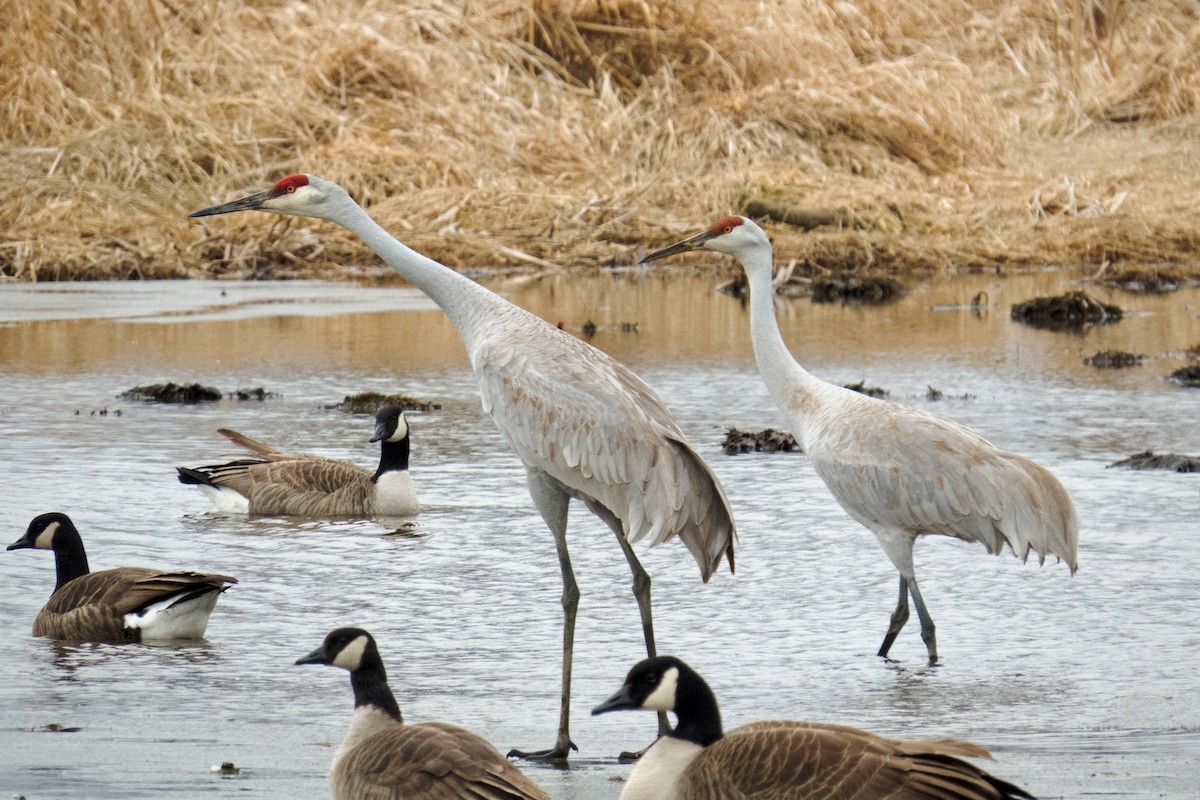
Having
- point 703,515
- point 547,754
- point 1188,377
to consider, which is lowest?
point 547,754

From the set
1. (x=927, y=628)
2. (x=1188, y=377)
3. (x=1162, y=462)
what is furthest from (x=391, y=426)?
(x=1188, y=377)

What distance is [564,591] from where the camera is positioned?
6.13m

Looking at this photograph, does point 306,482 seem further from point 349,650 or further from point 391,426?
point 349,650

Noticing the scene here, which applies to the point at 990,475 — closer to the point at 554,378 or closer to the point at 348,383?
the point at 554,378

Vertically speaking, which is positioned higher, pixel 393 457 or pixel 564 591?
pixel 393 457

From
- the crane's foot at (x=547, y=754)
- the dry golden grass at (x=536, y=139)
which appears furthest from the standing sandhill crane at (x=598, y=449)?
the dry golden grass at (x=536, y=139)

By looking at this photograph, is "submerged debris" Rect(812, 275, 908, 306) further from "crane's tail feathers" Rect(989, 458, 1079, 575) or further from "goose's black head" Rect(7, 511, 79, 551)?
"goose's black head" Rect(7, 511, 79, 551)

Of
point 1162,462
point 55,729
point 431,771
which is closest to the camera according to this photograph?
point 431,771

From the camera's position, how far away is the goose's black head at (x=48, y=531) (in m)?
7.37

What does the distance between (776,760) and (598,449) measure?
1937 millimetres

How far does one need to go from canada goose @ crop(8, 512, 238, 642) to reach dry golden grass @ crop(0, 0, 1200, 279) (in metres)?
13.4

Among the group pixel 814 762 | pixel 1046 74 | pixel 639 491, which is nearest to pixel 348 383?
pixel 639 491

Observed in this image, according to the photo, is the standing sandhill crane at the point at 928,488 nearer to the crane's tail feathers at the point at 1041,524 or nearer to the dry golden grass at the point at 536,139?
the crane's tail feathers at the point at 1041,524

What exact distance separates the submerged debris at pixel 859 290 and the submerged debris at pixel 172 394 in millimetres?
8106
